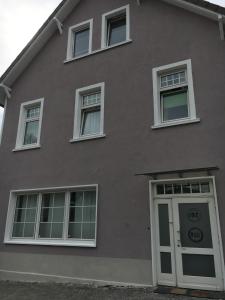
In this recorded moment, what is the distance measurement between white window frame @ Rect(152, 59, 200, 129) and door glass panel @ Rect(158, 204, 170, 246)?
7.63ft

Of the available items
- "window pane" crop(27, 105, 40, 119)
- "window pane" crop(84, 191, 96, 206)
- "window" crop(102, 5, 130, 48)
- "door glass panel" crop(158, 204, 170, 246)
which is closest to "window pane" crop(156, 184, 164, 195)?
"door glass panel" crop(158, 204, 170, 246)

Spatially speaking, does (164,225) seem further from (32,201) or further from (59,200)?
(32,201)

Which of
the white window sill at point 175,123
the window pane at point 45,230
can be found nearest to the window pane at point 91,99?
the white window sill at point 175,123

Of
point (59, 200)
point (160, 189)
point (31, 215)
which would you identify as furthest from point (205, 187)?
point (31, 215)

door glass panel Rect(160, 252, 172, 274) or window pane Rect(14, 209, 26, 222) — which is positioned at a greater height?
window pane Rect(14, 209, 26, 222)

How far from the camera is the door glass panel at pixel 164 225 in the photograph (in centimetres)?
743

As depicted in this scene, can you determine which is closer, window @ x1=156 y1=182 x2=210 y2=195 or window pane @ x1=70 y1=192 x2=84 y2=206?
window @ x1=156 y1=182 x2=210 y2=195

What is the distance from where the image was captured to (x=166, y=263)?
7.25 m

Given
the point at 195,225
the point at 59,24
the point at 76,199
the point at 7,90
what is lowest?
the point at 195,225

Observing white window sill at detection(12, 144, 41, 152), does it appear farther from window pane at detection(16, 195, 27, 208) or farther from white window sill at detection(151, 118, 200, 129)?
white window sill at detection(151, 118, 200, 129)

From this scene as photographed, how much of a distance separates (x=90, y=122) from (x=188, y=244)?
5.07 metres

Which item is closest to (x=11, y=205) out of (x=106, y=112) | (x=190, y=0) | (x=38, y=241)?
(x=38, y=241)

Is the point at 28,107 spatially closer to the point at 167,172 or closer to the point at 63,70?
the point at 63,70

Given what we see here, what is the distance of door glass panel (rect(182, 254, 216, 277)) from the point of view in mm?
6750
